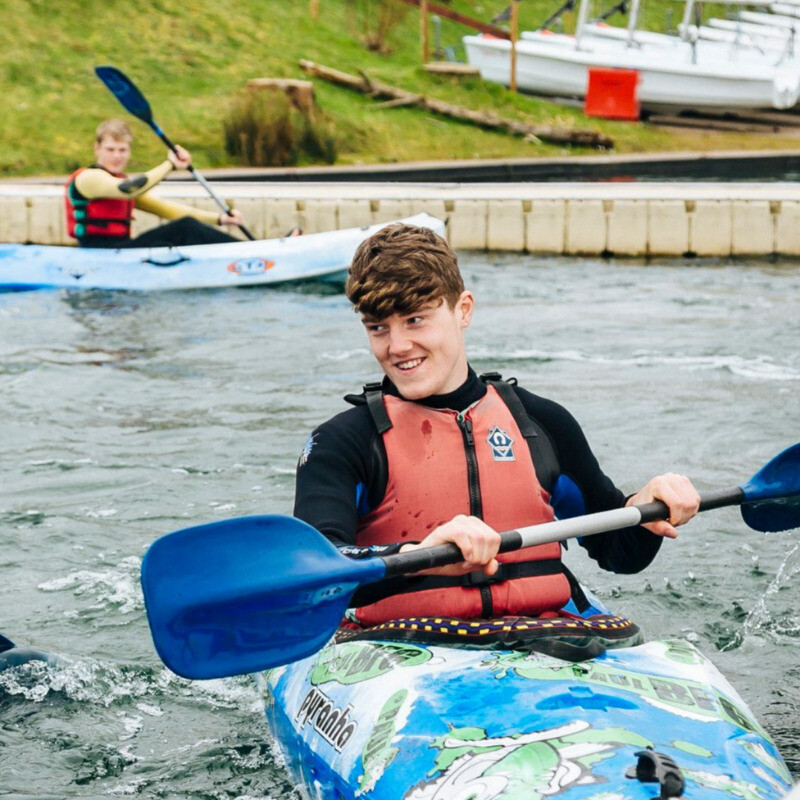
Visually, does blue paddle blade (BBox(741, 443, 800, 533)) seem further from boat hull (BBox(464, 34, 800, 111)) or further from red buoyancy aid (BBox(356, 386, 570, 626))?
boat hull (BBox(464, 34, 800, 111))

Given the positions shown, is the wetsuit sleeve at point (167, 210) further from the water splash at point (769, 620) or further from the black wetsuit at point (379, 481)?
the black wetsuit at point (379, 481)

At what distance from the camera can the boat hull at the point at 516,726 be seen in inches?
87.0

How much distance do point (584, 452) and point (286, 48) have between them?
18.3 metres

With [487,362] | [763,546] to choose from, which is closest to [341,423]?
[763,546]

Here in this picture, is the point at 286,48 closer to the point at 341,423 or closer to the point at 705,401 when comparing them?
the point at 705,401

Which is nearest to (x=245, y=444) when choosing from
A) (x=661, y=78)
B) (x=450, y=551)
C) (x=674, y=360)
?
(x=674, y=360)

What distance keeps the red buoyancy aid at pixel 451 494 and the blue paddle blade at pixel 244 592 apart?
0.34 m

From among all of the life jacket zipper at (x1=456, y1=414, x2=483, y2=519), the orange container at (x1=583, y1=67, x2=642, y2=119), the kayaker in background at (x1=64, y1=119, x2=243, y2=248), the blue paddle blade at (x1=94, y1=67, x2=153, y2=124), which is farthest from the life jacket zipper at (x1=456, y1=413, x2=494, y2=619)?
the orange container at (x1=583, y1=67, x2=642, y2=119)

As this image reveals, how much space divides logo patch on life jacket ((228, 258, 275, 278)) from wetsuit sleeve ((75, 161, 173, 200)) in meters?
0.87

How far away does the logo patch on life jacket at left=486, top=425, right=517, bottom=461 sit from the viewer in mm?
2898

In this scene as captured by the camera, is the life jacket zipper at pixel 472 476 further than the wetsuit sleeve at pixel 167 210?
No

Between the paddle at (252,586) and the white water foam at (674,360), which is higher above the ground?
the paddle at (252,586)

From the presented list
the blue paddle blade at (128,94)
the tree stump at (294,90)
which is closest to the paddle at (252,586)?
the blue paddle blade at (128,94)

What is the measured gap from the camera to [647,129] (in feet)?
65.6
